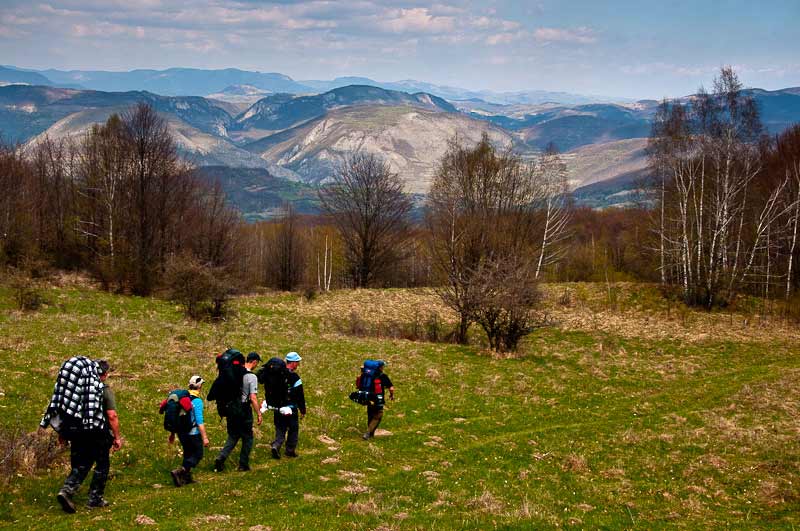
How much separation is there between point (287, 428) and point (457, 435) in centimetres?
638

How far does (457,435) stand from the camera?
19734mm

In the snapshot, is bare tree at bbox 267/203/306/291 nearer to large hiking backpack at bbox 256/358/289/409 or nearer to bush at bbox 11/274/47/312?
bush at bbox 11/274/47/312

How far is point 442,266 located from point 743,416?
21.8m

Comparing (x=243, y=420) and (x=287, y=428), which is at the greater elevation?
(x=243, y=420)

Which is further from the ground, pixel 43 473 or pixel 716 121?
pixel 716 121

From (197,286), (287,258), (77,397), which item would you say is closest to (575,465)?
(77,397)

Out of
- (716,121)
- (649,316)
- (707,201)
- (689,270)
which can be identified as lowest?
(649,316)

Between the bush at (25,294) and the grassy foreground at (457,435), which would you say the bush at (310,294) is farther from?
the bush at (25,294)

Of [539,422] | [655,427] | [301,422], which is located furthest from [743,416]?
[301,422]

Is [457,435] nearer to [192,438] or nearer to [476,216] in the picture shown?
[192,438]

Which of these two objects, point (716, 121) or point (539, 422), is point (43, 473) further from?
point (716, 121)

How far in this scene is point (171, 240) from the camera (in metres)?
61.5

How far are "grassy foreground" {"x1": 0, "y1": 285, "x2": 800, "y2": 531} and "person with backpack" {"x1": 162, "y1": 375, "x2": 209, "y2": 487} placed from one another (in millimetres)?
373

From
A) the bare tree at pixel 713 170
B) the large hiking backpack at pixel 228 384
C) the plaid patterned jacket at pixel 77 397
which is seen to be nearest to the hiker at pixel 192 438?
the large hiking backpack at pixel 228 384
